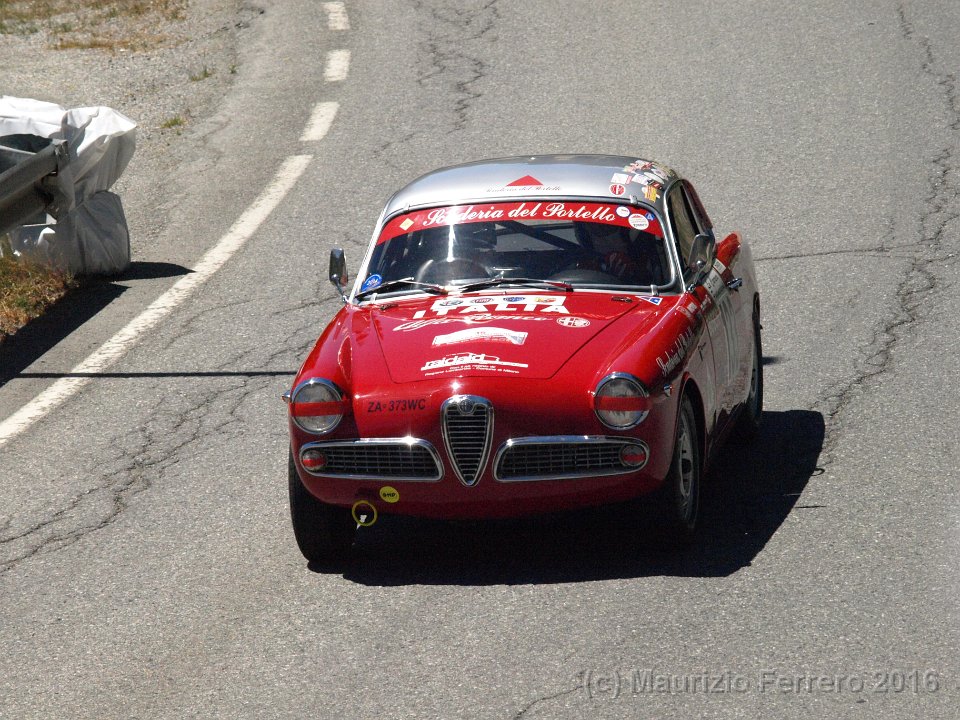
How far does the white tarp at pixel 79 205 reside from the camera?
10766 millimetres

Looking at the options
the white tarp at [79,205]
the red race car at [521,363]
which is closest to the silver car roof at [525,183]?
the red race car at [521,363]

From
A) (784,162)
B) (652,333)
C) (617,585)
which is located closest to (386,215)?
(652,333)

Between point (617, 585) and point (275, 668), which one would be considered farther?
point (617, 585)

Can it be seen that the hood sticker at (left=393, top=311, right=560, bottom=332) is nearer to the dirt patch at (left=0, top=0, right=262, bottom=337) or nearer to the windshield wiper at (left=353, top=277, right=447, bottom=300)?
the windshield wiper at (left=353, top=277, right=447, bottom=300)

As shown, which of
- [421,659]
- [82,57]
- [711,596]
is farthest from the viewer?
[82,57]

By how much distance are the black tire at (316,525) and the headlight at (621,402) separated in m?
1.16

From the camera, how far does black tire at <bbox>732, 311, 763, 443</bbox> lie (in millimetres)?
7438

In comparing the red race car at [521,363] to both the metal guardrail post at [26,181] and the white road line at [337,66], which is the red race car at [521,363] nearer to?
the metal guardrail post at [26,181]

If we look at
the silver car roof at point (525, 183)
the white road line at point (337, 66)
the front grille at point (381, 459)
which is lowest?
the white road line at point (337, 66)

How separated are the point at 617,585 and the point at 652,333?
1106mm

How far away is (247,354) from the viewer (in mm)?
9258

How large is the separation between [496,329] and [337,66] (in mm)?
11097

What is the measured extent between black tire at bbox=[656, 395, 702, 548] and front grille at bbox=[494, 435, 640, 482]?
0.24 meters

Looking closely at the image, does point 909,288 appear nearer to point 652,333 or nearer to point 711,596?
point 652,333
